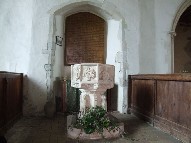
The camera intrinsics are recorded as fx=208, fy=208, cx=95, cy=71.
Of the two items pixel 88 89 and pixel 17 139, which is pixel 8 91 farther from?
pixel 88 89

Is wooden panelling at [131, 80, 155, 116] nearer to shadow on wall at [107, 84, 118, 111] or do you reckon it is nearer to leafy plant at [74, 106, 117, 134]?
shadow on wall at [107, 84, 118, 111]

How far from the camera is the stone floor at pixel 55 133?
3214 mm

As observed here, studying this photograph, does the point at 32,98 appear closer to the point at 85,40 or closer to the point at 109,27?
the point at 85,40

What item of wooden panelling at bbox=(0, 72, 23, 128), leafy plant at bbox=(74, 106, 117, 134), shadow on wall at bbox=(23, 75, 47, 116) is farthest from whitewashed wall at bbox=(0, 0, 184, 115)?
leafy plant at bbox=(74, 106, 117, 134)

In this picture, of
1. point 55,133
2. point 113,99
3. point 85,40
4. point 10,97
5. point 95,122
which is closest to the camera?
point 95,122

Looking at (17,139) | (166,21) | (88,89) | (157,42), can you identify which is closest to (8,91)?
(17,139)

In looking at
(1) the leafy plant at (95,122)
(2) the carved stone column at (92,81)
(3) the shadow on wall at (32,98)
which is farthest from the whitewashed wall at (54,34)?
(1) the leafy plant at (95,122)

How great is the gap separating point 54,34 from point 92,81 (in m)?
2.28

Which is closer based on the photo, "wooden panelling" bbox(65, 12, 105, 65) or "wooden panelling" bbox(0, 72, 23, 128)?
"wooden panelling" bbox(0, 72, 23, 128)

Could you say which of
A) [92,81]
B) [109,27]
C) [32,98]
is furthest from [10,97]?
[109,27]

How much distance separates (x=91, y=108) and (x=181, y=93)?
4.90 feet

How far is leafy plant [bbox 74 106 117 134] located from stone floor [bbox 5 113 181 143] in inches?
8.3

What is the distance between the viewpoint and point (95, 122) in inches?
134

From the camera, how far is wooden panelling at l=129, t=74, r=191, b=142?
3.17m
